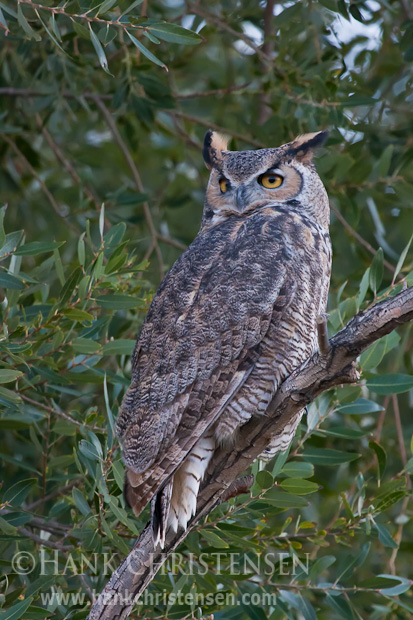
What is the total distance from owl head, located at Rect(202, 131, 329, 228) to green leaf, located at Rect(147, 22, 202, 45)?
589 mm

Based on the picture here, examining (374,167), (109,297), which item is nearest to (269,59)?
(374,167)

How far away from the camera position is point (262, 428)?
6.86 ft

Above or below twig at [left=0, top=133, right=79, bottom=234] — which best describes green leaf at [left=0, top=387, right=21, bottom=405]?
above

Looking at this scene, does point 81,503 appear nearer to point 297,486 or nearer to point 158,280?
point 297,486

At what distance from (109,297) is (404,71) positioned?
204 centimetres

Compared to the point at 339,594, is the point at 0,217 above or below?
above

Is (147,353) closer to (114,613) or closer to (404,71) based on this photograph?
(114,613)

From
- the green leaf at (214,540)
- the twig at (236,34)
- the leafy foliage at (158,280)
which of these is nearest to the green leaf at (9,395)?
the leafy foliage at (158,280)

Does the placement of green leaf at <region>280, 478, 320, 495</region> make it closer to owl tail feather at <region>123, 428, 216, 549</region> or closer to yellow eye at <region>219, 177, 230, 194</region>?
owl tail feather at <region>123, 428, 216, 549</region>

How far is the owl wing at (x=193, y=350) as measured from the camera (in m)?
2.06

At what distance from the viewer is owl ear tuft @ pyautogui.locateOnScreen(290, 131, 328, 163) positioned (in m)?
2.60

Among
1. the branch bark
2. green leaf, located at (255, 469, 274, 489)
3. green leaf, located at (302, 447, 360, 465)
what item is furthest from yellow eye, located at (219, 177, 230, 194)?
green leaf, located at (255, 469, 274, 489)

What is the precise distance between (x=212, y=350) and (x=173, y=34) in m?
0.86

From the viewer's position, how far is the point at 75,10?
7.18 ft
